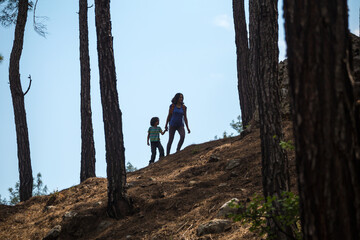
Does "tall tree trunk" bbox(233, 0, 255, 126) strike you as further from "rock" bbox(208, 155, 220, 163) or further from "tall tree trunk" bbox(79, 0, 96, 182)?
"tall tree trunk" bbox(79, 0, 96, 182)

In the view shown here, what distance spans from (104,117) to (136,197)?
6.30 ft

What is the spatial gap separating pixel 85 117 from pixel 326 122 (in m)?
10.9

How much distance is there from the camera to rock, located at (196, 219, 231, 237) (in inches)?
247

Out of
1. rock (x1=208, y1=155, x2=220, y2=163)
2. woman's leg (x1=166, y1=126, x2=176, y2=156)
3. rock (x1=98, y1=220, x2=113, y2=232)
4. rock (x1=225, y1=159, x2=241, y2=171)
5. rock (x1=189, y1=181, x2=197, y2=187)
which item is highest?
woman's leg (x1=166, y1=126, x2=176, y2=156)

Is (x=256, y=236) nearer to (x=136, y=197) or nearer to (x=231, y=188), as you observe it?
(x=231, y=188)

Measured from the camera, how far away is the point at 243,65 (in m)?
13.2

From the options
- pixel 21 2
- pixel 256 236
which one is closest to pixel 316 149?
pixel 256 236

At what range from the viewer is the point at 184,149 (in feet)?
43.2

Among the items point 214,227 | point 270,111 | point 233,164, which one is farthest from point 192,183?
point 270,111

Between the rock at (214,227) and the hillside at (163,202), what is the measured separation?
94 mm

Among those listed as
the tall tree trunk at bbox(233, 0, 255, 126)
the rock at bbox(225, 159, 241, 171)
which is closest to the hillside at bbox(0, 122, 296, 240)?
the rock at bbox(225, 159, 241, 171)

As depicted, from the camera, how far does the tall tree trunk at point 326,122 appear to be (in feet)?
9.65

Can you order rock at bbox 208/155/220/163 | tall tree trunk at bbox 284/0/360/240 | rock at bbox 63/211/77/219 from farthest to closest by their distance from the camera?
rock at bbox 208/155/220/163 → rock at bbox 63/211/77/219 → tall tree trunk at bbox 284/0/360/240

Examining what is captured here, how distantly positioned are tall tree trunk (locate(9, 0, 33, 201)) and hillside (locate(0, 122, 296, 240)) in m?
0.92
